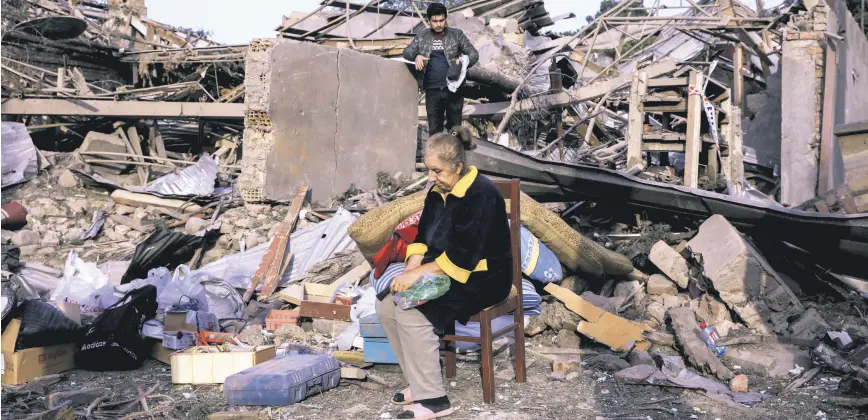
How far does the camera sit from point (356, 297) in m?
6.31

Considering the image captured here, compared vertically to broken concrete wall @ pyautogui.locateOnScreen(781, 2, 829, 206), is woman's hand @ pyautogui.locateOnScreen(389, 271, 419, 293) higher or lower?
lower

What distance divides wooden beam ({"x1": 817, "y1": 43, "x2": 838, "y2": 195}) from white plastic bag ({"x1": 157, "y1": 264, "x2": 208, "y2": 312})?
25.7 feet

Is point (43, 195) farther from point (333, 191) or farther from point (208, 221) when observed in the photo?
point (333, 191)

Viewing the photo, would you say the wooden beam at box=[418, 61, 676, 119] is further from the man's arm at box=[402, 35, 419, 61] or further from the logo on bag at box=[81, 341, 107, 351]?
the logo on bag at box=[81, 341, 107, 351]

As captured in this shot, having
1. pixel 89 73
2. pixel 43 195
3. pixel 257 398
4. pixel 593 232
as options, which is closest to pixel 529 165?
pixel 593 232

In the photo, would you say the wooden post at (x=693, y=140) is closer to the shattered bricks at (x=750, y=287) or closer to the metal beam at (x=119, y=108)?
the shattered bricks at (x=750, y=287)

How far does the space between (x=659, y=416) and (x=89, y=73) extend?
13.1 metres

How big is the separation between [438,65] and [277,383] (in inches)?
191

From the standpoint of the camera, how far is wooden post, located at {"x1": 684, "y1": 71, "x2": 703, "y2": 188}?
8281mm

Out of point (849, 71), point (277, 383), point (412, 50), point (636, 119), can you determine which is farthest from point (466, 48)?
point (849, 71)

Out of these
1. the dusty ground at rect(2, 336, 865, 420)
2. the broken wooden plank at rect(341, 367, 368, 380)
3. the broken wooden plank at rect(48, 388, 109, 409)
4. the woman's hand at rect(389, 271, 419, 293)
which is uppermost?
the woman's hand at rect(389, 271, 419, 293)

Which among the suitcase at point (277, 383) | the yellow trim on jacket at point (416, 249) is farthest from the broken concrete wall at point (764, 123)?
the suitcase at point (277, 383)

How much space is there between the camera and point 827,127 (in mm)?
9695

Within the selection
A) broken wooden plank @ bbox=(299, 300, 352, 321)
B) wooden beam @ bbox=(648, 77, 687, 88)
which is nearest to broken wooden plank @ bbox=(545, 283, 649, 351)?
broken wooden plank @ bbox=(299, 300, 352, 321)
